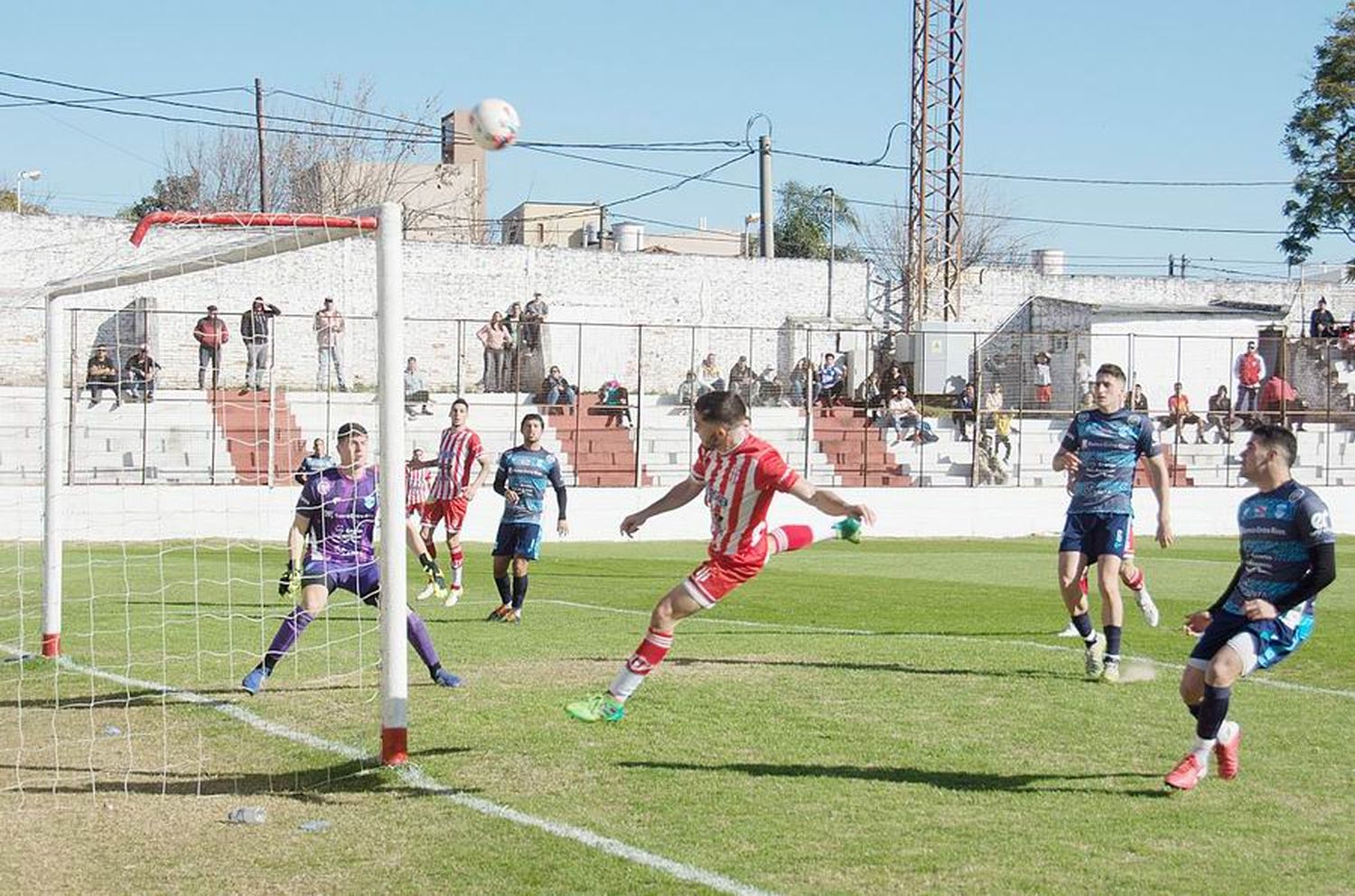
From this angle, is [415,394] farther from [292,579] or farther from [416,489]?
[292,579]

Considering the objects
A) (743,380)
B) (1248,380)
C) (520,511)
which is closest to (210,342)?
(743,380)

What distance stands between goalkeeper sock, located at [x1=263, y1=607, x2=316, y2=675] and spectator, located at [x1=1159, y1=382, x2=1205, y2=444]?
29.1 meters

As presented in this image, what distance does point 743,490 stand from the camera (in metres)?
8.14

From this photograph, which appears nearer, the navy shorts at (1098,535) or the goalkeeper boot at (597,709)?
the goalkeeper boot at (597,709)

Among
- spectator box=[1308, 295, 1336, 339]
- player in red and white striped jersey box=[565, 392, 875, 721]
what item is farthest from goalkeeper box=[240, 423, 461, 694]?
spectator box=[1308, 295, 1336, 339]

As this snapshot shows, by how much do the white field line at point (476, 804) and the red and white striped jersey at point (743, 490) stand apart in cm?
194

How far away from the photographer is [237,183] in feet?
171

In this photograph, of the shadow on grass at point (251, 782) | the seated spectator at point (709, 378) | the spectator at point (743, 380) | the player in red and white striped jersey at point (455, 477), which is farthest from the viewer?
the seated spectator at point (709, 378)

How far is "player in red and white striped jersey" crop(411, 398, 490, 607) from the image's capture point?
16688 mm

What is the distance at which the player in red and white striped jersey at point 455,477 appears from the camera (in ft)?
54.7

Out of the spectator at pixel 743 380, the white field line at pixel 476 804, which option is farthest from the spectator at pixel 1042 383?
the white field line at pixel 476 804

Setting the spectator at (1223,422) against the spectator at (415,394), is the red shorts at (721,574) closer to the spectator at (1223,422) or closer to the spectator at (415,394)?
the spectator at (415,394)

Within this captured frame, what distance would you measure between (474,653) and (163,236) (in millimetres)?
3935

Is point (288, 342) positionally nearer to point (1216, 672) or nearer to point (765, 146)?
point (765, 146)
